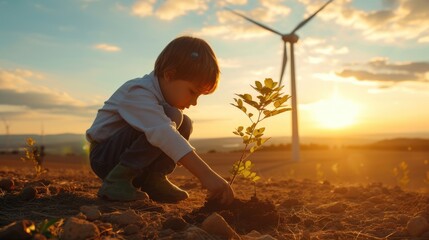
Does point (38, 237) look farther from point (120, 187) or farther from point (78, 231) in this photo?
point (120, 187)

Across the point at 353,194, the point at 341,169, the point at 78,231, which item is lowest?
the point at 341,169

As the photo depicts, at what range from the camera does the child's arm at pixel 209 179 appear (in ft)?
9.89

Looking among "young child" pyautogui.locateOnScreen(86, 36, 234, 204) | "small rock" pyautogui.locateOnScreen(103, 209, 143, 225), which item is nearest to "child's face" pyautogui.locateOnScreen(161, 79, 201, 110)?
"young child" pyautogui.locateOnScreen(86, 36, 234, 204)

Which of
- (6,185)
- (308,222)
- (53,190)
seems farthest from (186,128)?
(6,185)

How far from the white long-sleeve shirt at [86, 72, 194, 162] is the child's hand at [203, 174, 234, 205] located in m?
0.29

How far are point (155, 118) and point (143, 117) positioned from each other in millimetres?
124

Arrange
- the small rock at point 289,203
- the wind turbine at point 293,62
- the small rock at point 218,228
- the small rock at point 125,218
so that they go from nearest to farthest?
1. the small rock at point 218,228
2. the small rock at point 125,218
3. the small rock at point 289,203
4. the wind turbine at point 293,62

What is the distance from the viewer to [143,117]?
133 inches

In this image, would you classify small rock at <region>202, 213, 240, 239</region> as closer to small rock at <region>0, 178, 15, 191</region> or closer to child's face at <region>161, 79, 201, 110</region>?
child's face at <region>161, 79, 201, 110</region>

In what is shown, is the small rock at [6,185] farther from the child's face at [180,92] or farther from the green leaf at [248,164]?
the green leaf at [248,164]

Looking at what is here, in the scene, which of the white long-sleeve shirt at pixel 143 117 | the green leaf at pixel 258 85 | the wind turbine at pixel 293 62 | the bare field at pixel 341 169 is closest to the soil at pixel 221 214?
the white long-sleeve shirt at pixel 143 117

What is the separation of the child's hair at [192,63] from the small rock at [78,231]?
1608 mm

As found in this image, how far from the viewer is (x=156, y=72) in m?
→ 3.64

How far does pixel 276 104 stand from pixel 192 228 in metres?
1.24
